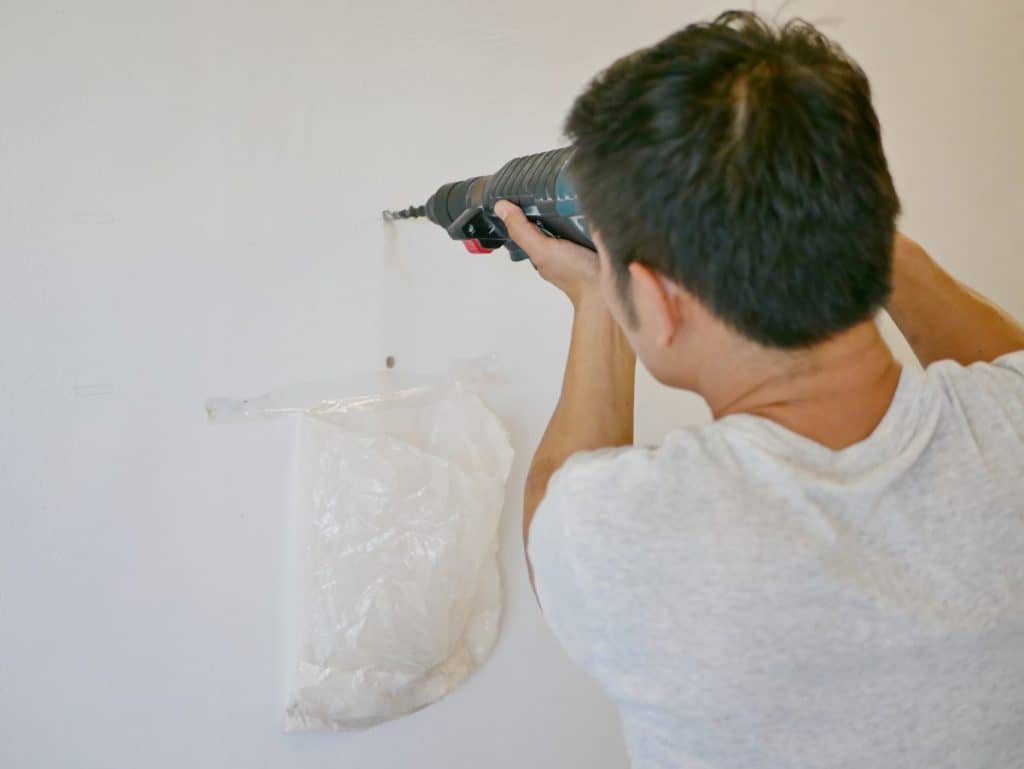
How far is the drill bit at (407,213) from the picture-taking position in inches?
39.2

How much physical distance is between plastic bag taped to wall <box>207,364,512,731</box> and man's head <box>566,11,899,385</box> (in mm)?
570

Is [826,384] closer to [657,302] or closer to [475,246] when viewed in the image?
[657,302]

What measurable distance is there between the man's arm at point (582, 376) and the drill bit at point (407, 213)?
0.84 ft

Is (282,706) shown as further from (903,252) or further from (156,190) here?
(903,252)

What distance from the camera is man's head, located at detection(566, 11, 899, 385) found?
1.59 feet

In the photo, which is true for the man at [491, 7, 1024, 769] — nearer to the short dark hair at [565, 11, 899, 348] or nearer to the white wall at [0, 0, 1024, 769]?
the short dark hair at [565, 11, 899, 348]

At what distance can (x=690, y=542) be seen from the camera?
49 cm

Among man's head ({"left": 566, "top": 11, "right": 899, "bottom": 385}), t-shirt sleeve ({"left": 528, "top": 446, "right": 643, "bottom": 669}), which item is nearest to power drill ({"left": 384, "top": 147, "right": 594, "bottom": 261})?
man's head ({"left": 566, "top": 11, "right": 899, "bottom": 385})

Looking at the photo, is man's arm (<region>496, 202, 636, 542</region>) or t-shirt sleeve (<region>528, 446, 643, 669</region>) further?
man's arm (<region>496, 202, 636, 542</region>)

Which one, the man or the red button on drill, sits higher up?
the red button on drill

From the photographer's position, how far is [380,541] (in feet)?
3.37

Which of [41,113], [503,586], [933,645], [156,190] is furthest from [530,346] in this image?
[933,645]

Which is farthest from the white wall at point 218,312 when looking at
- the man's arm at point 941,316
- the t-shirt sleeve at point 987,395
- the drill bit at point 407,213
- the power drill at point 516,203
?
the t-shirt sleeve at point 987,395

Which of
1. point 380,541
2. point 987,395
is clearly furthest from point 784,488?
point 380,541
